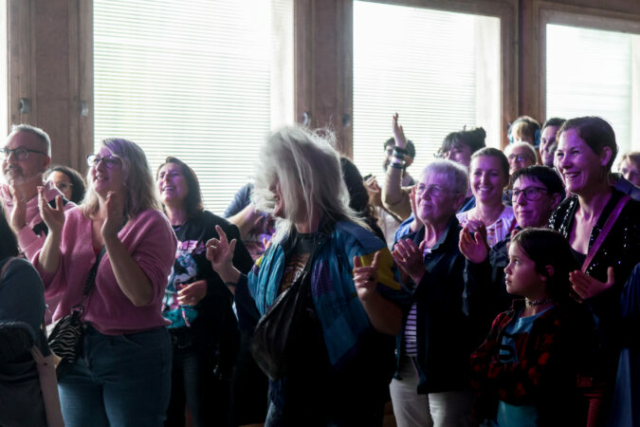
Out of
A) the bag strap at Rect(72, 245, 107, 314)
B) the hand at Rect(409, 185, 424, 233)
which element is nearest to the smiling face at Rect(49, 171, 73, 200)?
the bag strap at Rect(72, 245, 107, 314)

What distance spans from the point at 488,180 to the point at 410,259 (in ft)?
2.37

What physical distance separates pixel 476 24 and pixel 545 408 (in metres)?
5.13

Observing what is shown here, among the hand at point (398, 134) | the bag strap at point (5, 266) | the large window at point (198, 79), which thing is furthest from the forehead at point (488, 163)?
the large window at point (198, 79)

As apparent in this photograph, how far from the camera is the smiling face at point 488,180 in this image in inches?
137

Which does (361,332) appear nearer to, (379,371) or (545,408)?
(379,371)

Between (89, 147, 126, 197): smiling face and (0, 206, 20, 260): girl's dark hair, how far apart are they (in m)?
0.49

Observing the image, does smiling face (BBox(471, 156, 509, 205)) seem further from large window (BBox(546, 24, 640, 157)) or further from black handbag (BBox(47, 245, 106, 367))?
large window (BBox(546, 24, 640, 157))

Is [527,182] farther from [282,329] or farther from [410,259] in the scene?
[282,329]

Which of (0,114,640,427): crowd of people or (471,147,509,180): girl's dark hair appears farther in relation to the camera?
(471,147,509,180): girl's dark hair

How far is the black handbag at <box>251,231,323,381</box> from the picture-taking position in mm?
2240

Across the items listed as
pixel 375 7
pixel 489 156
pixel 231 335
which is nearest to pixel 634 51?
pixel 375 7

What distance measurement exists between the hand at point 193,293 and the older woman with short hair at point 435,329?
0.84m

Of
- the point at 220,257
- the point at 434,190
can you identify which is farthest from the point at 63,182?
the point at 434,190

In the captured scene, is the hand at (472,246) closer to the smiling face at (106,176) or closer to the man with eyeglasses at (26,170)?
the smiling face at (106,176)
